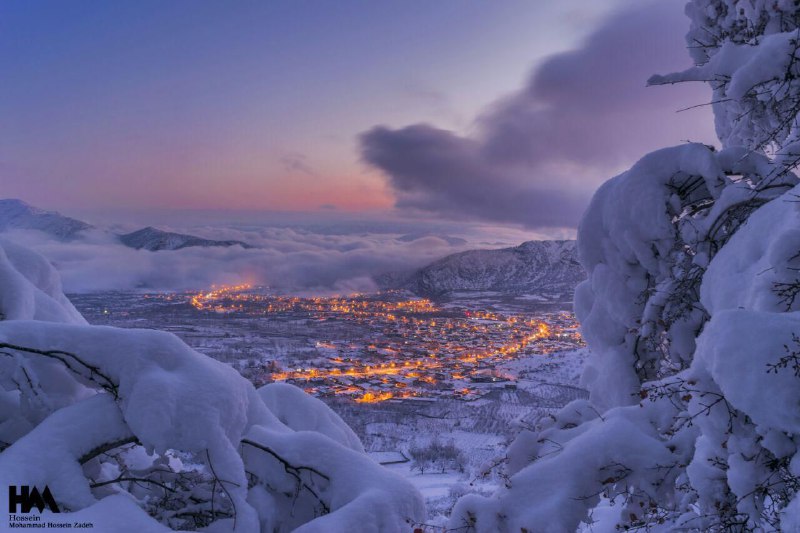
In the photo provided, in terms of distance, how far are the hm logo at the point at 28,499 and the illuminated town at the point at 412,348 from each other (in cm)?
5117

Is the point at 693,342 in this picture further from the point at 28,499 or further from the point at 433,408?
the point at 433,408

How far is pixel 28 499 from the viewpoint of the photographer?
2967 millimetres

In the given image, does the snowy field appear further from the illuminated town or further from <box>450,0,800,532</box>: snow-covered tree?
the illuminated town

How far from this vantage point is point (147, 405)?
3.25 m

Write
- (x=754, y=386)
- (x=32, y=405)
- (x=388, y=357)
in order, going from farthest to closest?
(x=388, y=357) < (x=32, y=405) < (x=754, y=386)

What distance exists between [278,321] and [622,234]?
434ft

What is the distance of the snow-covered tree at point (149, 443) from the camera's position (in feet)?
10.5

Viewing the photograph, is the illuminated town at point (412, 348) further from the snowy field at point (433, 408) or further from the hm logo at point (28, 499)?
the hm logo at point (28, 499)

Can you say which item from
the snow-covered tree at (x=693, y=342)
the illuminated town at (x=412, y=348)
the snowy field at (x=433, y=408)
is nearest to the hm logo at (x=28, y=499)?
the snow-covered tree at (x=693, y=342)

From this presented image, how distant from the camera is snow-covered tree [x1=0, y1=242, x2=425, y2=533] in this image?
3189 mm

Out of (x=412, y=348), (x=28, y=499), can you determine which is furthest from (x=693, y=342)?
(x=412, y=348)

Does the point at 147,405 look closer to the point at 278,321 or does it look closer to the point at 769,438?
the point at 769,438

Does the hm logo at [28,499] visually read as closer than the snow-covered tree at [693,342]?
No

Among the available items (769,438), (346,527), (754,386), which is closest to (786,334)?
(754,386)
